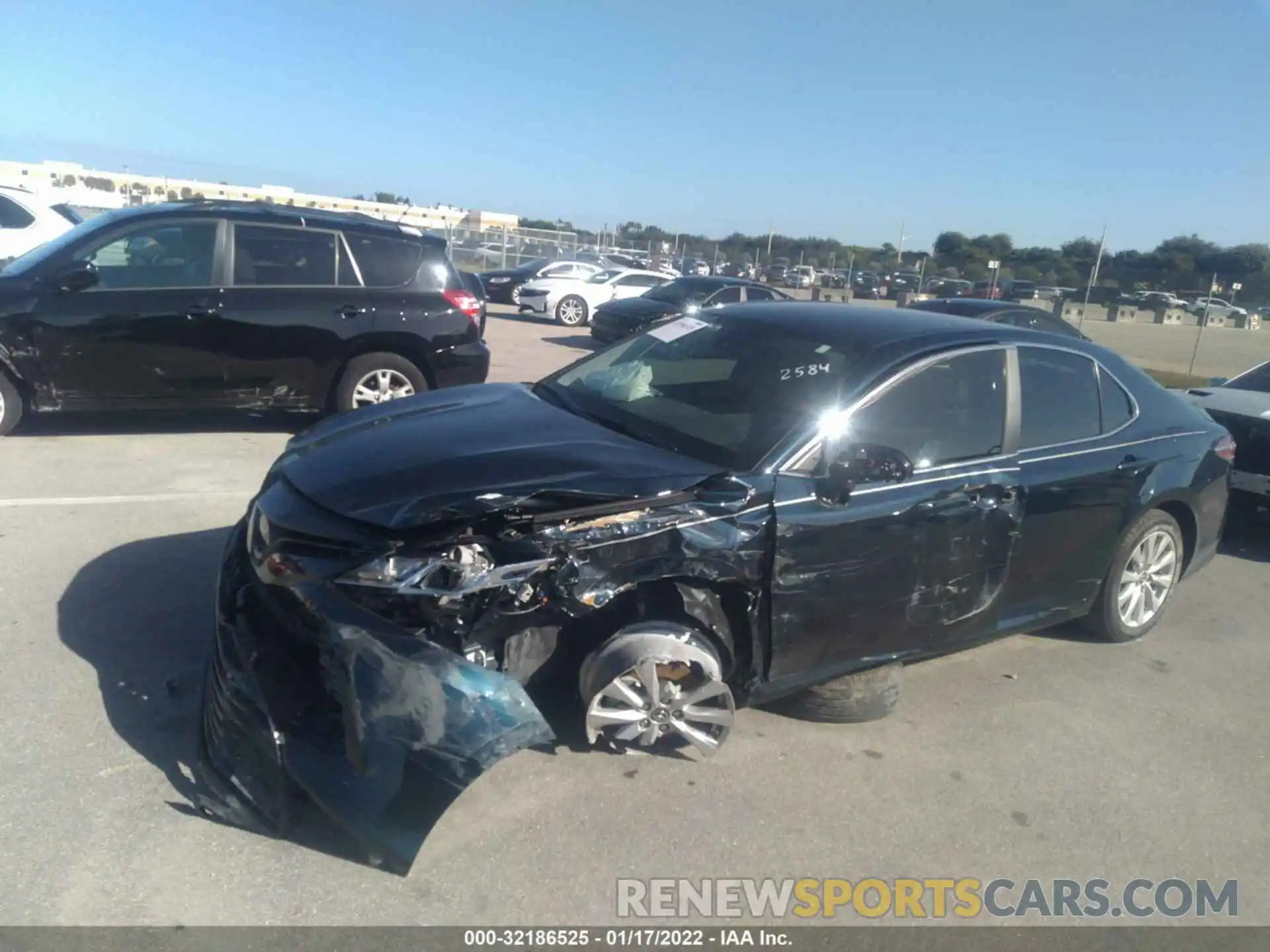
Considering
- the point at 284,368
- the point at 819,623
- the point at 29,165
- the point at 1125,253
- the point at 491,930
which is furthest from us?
the point at 29,165

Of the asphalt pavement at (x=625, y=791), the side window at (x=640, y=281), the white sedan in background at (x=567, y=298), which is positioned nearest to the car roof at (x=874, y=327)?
the asphalt pavement at (x=625, y=791)

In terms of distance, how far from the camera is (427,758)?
2.98 m

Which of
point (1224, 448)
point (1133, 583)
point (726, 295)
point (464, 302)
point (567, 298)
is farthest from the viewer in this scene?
point (567, 298)

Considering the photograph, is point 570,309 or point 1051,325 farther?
point 570,309

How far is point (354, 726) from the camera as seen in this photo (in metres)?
3.00

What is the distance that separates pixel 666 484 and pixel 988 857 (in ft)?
5.43

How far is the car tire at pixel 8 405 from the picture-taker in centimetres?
712

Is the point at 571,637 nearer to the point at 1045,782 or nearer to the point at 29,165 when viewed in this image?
the point at 1045,782

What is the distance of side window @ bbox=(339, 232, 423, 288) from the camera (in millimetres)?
8148

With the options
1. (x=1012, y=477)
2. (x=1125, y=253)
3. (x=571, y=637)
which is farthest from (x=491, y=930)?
(x=1125, y=253)

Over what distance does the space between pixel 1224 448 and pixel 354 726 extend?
4.89m

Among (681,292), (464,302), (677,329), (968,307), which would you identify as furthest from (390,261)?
(681,292)

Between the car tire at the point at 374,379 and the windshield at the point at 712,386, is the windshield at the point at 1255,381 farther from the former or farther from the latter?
the car tire at the point at 374,379

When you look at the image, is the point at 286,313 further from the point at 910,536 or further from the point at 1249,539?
the point at 1249,539
